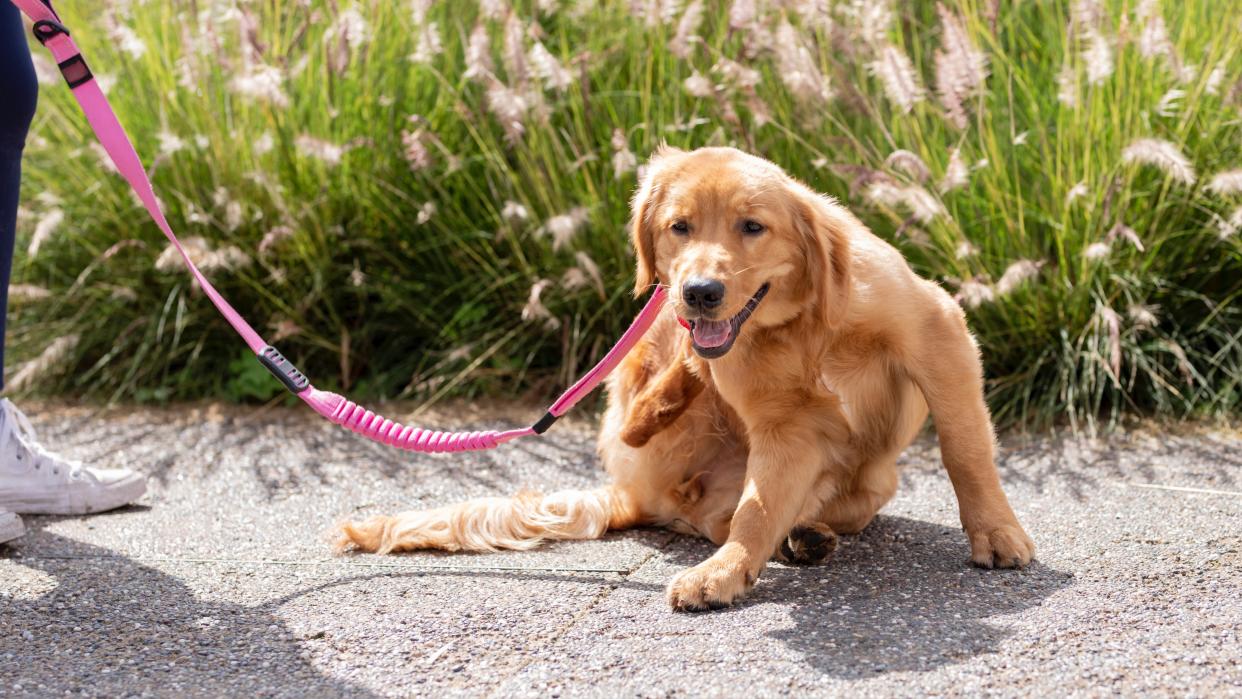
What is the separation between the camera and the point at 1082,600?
101 inches

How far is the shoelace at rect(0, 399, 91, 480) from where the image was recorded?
3.44 metres

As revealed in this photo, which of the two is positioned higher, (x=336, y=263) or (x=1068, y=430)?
(x=336, y=263)

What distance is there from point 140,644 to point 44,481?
4.09ft

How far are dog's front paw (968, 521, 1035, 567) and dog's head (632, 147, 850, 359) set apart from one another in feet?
1.93

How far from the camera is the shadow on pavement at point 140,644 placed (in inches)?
90.2

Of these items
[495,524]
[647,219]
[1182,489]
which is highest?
[647,219]

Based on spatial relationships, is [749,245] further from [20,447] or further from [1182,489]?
[20,447]

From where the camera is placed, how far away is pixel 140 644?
252 cm

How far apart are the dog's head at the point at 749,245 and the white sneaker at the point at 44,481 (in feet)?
6.09

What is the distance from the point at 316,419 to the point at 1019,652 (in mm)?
3288

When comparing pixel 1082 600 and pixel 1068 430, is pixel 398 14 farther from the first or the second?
pixel 1082 600

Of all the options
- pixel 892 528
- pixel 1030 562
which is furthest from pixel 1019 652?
pixel 892 528

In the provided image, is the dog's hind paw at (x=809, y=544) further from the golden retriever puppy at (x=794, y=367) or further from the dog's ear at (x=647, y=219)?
the dog's ear at (x=647, y=219)

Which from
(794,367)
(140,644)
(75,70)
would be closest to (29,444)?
(75,70)
